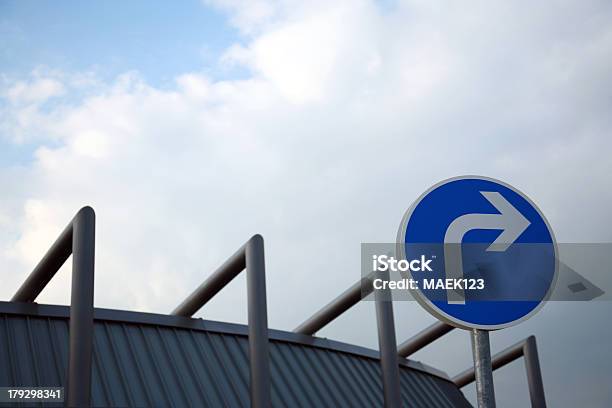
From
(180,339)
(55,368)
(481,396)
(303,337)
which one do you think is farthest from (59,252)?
(303,337)

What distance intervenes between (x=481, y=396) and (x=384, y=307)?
5144 millimetres

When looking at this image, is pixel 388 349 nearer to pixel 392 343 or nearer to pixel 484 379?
pixel 392 343

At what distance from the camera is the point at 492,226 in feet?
15.0

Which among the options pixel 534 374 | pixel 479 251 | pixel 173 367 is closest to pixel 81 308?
pixel 479 251

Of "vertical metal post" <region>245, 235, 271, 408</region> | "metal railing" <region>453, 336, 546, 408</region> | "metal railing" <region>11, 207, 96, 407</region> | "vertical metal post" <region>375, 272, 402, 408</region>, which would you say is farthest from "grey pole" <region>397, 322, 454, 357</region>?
"metal railing" <region>11, 207, 96, 407</region>

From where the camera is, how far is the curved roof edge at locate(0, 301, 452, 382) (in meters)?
10.9

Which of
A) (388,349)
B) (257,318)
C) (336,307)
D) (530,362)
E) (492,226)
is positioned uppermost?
(336,307)

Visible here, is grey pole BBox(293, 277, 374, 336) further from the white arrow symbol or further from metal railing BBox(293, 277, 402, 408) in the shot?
the white arrow symbol

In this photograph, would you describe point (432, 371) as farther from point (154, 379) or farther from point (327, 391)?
point (154, 379)

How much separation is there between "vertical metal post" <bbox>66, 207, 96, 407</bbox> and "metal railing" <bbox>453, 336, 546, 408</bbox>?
334 inches

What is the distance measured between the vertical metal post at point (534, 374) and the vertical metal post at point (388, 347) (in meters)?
6.79

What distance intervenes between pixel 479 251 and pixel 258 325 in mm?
3574

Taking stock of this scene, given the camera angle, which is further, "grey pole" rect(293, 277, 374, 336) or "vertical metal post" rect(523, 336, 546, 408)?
"vertical metal post" rect(523, 336, 546, 408)

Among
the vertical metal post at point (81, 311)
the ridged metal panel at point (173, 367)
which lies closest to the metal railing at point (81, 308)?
the vertical metal post at point (81, 311)
